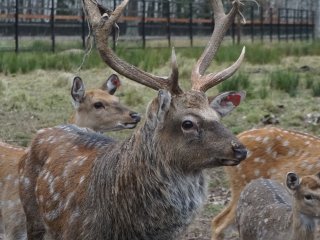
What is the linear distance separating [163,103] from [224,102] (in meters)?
0.51

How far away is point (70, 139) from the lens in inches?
236

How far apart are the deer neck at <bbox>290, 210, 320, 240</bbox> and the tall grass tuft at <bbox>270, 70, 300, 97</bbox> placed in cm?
743

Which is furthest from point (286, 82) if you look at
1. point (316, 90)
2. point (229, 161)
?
point (229, 161)

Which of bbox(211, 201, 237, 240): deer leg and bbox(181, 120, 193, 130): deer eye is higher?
bbox(181, 120, 193, 130): deer eye

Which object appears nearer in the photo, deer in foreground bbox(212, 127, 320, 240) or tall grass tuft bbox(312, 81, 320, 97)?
deer in foreground bbox(212, 127, 320, 240)

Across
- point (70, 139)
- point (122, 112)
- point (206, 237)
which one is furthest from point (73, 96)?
point (70, 139)

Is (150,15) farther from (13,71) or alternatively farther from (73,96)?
(73,96)

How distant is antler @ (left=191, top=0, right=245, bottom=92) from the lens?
538 cm

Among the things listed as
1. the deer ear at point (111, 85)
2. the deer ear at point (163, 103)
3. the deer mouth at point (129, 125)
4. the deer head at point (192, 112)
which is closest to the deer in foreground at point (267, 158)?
the deer mouth at point (129, 125)

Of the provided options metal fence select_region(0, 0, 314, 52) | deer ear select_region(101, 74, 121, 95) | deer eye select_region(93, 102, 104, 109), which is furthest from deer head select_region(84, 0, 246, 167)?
metal fence select_region(0, 0, 314, 52)

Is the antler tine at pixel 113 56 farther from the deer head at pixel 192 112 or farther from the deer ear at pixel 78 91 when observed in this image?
the deer ear at pixel 78 91

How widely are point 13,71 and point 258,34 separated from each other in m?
23.2

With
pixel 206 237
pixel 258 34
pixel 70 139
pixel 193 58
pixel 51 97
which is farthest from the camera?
pixel 258 34

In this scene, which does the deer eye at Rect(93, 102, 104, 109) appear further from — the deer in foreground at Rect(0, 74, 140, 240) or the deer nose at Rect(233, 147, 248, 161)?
the deer nose at Rect(233, 147, 248, 161)
